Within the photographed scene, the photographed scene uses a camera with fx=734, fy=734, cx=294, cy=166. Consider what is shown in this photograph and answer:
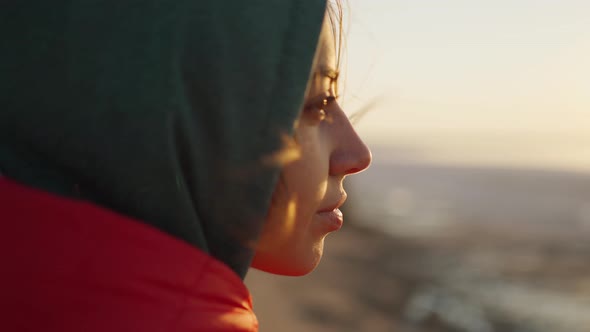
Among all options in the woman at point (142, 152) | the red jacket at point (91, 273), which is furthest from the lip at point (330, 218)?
the red jacket at point (91, 273)

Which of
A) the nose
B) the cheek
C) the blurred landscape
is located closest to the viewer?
the cheek

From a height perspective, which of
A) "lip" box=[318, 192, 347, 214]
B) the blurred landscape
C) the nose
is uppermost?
the nose

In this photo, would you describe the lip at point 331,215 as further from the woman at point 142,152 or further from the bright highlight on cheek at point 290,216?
the woman at point 142,152

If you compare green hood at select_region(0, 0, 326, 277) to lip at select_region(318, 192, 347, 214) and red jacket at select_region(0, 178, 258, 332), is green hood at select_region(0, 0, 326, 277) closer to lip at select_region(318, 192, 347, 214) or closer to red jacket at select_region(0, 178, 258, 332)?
red jacket at select_region(0, 178, 258, 332)

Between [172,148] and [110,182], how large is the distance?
13 cm

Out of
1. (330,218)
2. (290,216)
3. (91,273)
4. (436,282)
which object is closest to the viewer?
(91,273)

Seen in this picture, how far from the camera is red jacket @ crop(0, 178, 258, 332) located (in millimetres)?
1240

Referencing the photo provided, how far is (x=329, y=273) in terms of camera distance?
1117 cm

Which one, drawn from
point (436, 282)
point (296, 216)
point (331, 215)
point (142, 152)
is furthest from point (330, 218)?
point (436, 282)

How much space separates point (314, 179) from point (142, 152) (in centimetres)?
43

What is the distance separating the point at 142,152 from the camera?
1.30 m

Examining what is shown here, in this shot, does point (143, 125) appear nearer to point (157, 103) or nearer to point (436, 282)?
point (157, 103)

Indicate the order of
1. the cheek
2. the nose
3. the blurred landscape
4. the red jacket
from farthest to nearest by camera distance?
the blurred landscape
the nose
the cheek
the red jacket

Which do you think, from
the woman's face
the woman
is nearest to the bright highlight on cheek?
the woman's face
